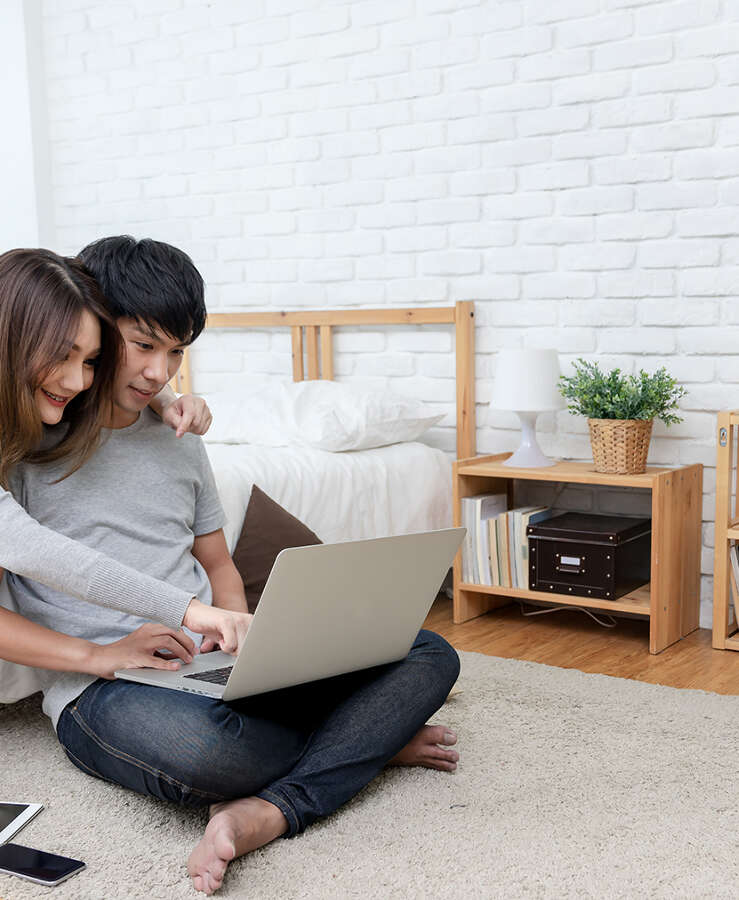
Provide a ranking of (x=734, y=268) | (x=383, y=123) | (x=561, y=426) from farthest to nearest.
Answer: (x=383, y=123)
(x=561, y=426)
(x=734, y=268)

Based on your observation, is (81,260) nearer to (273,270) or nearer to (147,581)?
(147,581)

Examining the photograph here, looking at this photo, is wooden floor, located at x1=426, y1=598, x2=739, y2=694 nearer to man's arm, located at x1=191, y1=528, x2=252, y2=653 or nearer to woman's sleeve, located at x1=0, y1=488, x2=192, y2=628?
man's arm, located at x1=191, y1=528, x2=252, y2=653

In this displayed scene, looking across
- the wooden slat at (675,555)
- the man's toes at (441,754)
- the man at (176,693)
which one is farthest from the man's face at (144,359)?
the wooden slat at (675,555)

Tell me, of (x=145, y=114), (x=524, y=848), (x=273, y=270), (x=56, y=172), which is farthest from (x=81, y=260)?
(x=56, y=172)

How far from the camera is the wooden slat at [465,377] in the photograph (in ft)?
9.71

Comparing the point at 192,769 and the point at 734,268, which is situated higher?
the point at 734,268

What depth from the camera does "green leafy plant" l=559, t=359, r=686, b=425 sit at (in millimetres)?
2529

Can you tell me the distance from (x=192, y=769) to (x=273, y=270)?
2.24 m

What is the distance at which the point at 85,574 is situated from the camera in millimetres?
1381

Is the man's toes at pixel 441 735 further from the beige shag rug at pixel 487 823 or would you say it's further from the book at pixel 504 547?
the book at pixel 504 547

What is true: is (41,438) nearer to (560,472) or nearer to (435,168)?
(560,472)

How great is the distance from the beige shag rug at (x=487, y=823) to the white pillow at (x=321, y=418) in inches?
40.1

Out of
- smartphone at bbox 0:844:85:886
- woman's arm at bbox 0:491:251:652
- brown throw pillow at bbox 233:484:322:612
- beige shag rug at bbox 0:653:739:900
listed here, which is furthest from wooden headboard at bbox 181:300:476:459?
smartphone at bbox 0:844:85:886

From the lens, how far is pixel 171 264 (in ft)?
5.01
